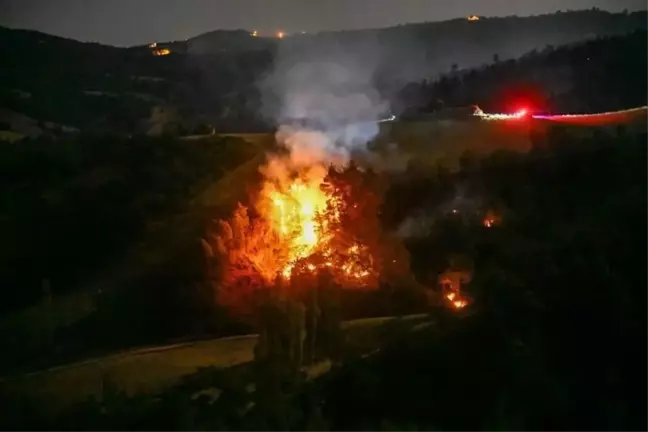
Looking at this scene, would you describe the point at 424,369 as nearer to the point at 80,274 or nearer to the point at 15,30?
the point at 80,274

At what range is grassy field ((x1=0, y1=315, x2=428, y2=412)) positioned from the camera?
6.44 feet

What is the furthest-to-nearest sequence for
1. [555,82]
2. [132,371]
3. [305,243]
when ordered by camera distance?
[555,82], [305,243], [132,371]

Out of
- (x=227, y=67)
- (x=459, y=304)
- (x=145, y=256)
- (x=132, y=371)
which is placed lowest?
(x=132, y=371)

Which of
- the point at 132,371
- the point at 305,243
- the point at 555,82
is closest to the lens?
the point at 132,371

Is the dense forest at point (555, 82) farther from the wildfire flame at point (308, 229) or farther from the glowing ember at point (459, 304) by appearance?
the glowing ember at point (459, 304)

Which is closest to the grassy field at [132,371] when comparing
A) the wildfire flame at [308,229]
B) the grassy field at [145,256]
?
the grassy field at [145,256]

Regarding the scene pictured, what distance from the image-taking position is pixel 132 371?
6.56ft

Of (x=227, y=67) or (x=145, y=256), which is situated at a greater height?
(x=227, y=67)


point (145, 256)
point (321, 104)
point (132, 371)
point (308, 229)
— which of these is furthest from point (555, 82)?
point (132, 371)

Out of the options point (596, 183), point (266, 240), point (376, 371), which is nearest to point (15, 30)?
point (266, 240)

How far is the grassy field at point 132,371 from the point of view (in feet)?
6.44

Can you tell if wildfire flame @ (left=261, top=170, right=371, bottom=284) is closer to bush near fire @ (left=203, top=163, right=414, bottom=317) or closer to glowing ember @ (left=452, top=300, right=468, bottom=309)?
bush near fire @ (left=203, top=163, right=414, bottom=317)

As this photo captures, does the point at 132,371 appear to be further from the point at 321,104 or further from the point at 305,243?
the point at 321,104

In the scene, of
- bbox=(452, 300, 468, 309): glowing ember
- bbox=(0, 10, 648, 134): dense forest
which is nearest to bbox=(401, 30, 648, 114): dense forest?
bbox=(0, 10, 648, 134): dense forest
